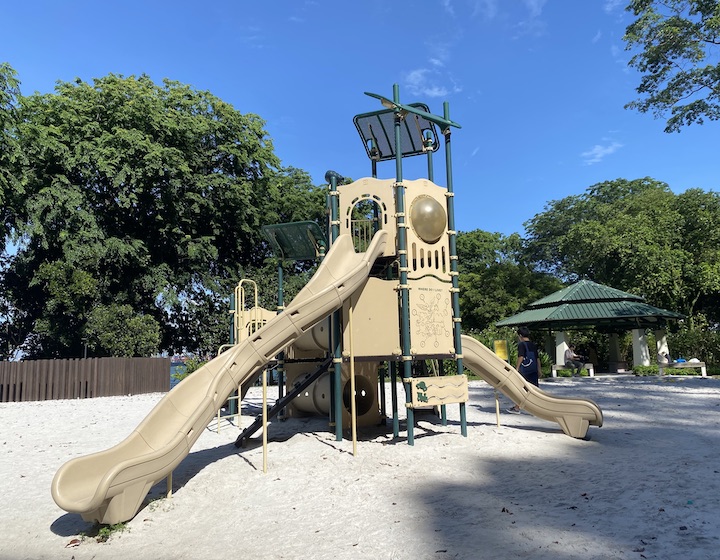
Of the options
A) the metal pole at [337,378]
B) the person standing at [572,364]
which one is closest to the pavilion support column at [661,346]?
the person standing at [572,364]

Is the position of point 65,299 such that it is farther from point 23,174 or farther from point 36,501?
point 36,501

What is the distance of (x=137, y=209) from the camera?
92.5 feet

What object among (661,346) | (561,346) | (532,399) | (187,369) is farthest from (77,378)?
(661,346)

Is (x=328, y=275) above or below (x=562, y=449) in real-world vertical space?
above

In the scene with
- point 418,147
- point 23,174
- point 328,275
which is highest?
point 23,174

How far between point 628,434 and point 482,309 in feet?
77.1

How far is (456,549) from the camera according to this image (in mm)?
4277

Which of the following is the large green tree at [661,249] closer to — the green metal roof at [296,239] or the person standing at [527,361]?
the person standing at [527,361]

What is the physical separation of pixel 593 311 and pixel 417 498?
18040 millimetres

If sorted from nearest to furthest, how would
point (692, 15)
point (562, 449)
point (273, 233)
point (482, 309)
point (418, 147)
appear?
point (562, 449), point (418, 147), point (273, 233), point (692, 15), point (482, 309)

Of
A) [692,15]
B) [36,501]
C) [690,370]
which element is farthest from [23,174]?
[690,370]

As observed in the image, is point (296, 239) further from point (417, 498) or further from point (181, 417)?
point (417, 498)

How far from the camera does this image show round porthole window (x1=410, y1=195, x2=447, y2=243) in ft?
29.4

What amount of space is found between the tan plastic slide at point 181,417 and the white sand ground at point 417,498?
392 millimetres
